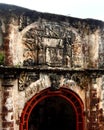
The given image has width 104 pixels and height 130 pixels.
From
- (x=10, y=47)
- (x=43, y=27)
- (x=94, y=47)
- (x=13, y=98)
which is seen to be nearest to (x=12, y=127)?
(x=13, y=98)

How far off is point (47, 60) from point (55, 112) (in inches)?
133

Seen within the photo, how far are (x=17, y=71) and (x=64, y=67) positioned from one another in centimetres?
191

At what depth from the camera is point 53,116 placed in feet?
47.2

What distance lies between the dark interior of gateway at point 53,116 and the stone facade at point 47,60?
725 millimetres

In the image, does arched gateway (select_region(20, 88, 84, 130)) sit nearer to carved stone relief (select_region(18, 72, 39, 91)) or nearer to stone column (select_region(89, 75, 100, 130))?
stone column (select_region(89, 75, 100, 130))

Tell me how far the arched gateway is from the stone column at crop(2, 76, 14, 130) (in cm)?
48

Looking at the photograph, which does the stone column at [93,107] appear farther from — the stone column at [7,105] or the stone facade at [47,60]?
the stone column at [7,105]

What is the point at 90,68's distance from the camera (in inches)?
493

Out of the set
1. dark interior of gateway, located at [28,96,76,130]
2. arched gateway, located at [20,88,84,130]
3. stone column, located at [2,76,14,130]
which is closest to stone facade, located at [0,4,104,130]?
stone column, located at [2,76,14,130]

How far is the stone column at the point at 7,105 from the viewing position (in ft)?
34.7

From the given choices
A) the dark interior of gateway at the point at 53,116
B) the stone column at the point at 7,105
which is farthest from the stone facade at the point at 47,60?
the dark interior of gateway at the point at 53,116

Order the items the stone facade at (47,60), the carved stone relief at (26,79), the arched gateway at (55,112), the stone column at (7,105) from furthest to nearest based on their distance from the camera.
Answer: the arched gateway at (55,112), the carved stone relief at (26,79), the stone facade at (47,60), the stone column at (7,105)

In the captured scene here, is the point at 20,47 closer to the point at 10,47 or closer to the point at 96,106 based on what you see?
the point at 10,47

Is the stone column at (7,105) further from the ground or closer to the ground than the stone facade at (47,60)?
closer to the ground
